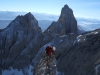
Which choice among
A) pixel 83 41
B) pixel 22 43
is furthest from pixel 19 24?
pixel 83 41

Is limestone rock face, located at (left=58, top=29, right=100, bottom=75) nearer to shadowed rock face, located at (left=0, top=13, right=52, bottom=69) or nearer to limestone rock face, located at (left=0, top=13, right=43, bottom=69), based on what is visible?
shadowed rock face, located at (left=0, top=13, right=52, bottom=69)

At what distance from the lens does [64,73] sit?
8362 cm

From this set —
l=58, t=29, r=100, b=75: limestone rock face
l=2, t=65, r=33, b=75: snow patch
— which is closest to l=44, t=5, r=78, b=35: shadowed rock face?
l=58, t=29, r=100, b=75: limestone rock face

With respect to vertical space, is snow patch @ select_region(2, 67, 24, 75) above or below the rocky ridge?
below


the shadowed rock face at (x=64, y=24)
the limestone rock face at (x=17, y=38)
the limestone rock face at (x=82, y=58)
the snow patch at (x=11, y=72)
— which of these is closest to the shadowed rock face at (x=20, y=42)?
the limestone rock face at (x=17, y=38)

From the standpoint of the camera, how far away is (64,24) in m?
128

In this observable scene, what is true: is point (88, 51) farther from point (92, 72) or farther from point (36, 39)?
point (36, 39)

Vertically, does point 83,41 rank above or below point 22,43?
above

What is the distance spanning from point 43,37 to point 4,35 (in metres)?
21.6

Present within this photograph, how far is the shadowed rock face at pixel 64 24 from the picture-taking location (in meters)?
121

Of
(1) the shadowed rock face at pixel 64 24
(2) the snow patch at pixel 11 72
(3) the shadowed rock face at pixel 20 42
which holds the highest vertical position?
(1) the shadowed rock face at pixel 64 24

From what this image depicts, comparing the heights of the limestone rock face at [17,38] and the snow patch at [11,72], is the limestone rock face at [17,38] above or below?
above

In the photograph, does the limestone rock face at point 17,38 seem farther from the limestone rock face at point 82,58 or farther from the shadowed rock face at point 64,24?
the limestone rock face at point 82,58

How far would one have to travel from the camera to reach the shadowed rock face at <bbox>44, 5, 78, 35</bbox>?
121250 mm
